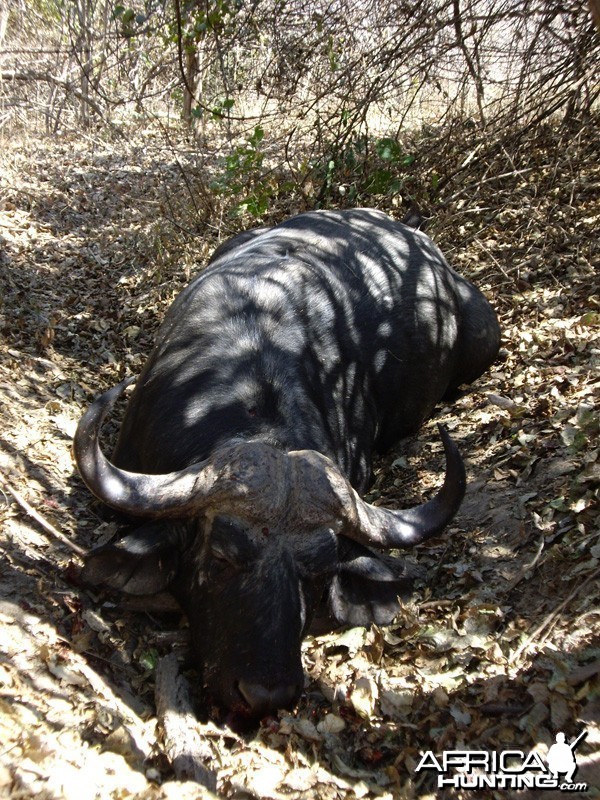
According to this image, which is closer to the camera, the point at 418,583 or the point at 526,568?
the point at 526,568

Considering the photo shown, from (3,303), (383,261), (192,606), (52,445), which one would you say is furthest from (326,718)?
(3,303)

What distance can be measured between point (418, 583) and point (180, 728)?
5.27 ft

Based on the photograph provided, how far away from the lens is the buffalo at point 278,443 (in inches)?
139

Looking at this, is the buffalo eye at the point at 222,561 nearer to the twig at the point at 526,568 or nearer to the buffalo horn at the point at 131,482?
the buffalo horn at the point at 131,482

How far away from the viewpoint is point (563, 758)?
2750 millimetres

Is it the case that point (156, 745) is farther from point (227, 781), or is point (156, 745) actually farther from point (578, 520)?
point (578, 520)

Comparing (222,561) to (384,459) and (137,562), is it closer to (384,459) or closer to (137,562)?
(137,562)

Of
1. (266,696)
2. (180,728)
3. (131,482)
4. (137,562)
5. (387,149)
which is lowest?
(180,728)

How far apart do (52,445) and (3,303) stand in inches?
90.6

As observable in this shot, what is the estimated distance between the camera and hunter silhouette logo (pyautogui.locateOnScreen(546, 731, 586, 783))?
8.89 feet

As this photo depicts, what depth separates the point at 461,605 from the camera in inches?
155

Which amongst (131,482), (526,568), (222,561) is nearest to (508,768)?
(526,568)

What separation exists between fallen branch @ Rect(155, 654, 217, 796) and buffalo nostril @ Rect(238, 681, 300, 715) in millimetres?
243

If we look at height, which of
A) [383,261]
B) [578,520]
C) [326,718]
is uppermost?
[383,261]
